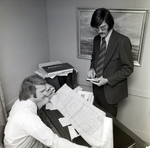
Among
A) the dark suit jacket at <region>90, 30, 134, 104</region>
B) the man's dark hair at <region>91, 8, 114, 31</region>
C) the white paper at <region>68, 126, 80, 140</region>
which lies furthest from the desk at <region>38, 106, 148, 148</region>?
the man's dark hair at <region>91, 8, 114, 31</region>

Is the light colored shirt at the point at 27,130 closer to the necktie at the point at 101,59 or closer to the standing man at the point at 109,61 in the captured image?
the standing man at the point at 109,61

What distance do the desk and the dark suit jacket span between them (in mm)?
449

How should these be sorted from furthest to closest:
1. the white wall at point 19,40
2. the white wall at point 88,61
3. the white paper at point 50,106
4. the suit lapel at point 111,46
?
the white wall at point 88,61 → the white wall at point 19,40 → the suit lapel at point 111,46 → the white paper at point 50,106

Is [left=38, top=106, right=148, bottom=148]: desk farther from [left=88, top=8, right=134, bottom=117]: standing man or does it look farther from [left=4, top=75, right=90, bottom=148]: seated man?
[left=88, top=8, right=134, bottom=117]: standing man

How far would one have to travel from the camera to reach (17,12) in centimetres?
178

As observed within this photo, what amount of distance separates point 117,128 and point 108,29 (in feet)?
2.83

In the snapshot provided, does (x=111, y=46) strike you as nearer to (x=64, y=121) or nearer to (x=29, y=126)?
(x=64, y=121)

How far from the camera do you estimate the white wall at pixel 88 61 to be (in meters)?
1.91

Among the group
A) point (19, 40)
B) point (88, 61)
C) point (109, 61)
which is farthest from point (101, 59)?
point (19, 40)

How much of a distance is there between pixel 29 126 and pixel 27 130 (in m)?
0.03

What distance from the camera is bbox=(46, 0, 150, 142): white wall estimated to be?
191 cm

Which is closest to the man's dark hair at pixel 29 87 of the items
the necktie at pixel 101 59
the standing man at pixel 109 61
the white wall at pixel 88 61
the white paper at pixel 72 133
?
the white paper at pixel 72 133

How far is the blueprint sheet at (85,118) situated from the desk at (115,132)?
60 mm

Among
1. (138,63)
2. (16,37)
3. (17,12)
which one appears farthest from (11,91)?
(138,63)
